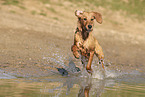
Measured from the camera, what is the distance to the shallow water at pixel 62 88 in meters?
5.61

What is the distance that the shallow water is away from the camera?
5605 millimetres

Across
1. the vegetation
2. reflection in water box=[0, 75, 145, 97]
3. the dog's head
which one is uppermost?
the vegetation

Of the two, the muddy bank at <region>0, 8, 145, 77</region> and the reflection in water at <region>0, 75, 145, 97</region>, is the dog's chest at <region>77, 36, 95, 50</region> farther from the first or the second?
the muddy bank at <region>0, 8, 145, 77</region>

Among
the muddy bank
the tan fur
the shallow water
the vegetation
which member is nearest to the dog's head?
the tan fur

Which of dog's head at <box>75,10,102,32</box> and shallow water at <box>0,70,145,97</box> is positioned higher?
dog's head at <box>75,10,102,32</box>

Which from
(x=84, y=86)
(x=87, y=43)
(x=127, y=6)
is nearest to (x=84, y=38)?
(x=87, y=43)

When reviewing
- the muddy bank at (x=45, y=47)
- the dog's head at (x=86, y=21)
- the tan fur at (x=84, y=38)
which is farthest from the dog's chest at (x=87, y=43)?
the muddy bank at (x=45, y=47)

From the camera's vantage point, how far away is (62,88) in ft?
20.9

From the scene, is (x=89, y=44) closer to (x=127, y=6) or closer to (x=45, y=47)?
(x=45, y=47)

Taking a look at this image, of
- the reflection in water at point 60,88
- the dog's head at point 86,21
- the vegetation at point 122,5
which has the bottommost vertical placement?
the reflection in water at point 60,88

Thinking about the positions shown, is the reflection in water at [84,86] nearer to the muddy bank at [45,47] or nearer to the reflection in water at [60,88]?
the reflection in water at [60,88]

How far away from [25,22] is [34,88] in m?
10.5

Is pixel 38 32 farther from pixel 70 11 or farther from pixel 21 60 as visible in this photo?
pixel 70 11

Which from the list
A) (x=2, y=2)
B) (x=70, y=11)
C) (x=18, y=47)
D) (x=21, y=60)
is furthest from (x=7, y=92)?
(x=70, y=11)
